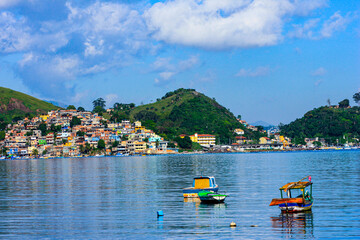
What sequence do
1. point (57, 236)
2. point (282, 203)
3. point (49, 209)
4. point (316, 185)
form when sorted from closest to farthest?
point (57, 236), point (282, 203), point (49, 209), point (316, 185)

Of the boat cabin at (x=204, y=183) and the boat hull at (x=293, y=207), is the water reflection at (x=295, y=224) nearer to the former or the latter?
the boat hull at (x=293, y=207)

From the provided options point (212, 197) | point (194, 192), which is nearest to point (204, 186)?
point (194, 192)

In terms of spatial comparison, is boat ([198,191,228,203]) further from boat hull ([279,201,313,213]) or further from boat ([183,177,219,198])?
boat hull ([279,201,313,213])

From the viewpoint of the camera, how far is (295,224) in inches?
1164

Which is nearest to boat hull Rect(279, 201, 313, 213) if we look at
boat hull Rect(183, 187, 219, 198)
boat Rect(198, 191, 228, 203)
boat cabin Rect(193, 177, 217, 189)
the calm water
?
the calm water

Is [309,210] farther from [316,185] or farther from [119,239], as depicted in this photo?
[316,185]

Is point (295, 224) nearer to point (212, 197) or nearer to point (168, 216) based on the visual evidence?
point (168, 216)

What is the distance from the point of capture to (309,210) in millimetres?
33938

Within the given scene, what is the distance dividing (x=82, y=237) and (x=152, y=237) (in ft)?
13.1

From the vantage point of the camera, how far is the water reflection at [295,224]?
27.0 metres

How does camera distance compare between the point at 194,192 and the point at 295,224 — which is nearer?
the point at 295,224

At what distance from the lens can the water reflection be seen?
2695 centimetres

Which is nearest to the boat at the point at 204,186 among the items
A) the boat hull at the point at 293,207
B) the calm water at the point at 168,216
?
the calm water at the point at 168,216

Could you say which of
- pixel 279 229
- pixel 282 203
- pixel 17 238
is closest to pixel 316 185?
pixel 282 203
